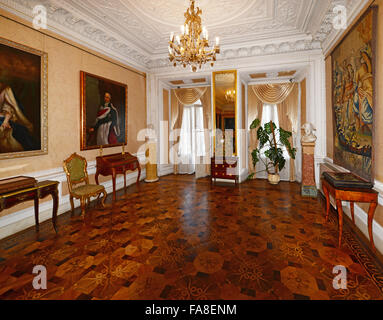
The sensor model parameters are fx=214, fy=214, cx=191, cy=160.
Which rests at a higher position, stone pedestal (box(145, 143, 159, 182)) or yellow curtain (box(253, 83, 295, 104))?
yellow curtain (box(253, 83, 295, 104))

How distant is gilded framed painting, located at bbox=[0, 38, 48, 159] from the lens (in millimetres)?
3271

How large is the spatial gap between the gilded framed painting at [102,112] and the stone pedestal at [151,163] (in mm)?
899

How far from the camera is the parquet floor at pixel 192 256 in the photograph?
2.07 metres

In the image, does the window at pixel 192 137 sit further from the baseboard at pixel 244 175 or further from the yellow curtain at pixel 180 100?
the baseboard at pixel 244 175

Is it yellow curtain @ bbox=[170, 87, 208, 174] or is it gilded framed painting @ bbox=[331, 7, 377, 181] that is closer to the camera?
gilded framed painting @ bbox=[331, 7, 377, 181]

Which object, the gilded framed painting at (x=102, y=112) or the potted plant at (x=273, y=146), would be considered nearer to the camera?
the gilded framed painting at (x=102, y=112)

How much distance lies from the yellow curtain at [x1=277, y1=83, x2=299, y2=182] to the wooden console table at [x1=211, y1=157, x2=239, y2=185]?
2028 millimetres

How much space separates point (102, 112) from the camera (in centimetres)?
521

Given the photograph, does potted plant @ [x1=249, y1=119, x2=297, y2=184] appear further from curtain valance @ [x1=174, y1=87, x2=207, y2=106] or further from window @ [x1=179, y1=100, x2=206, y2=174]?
curtain valance @ [x1=174, y1=87, x2=207, y2=106]

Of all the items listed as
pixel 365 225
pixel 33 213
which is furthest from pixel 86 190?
pixel 365 225

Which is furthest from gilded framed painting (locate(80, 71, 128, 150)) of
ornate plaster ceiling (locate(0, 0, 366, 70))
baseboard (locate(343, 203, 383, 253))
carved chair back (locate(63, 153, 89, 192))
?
baseboard (locate(343, 203, 383, 253))

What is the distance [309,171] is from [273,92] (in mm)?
3101

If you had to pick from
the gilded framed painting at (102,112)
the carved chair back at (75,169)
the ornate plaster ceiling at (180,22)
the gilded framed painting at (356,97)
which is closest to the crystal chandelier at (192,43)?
the ornate plaster ceiling at (180,22)

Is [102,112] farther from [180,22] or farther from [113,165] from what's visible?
[180,22]
